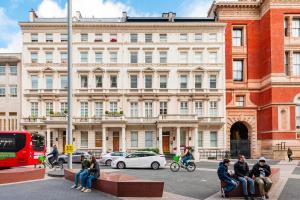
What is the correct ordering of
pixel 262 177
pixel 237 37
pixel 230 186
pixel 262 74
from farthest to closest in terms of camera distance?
1. pixel 237 37
2. pixel 262 74
3. pixel 262 177
4. pixel 230 186

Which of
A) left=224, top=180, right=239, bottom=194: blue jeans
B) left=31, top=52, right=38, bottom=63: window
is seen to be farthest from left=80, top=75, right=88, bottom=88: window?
left=224, top=180, right=239, bottom=194: blue jeans

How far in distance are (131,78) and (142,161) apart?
22.7 meters

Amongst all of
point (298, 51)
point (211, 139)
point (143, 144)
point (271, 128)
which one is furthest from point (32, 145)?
point (298, 51)

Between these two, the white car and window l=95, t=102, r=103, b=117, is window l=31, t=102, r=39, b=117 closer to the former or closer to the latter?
window l=95, t=102, r=103, b=117

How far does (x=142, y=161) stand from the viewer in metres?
33.4

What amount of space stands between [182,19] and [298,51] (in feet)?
52.6

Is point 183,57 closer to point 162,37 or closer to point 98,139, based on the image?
point 162,37

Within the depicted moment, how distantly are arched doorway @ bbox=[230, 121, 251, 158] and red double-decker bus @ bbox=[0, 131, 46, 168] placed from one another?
1094 inches

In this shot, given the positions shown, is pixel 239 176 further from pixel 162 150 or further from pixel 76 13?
pixel 76 13

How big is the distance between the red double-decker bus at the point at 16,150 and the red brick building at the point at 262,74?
28.9 m

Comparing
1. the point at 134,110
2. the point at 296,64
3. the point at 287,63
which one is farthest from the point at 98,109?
the point at 296,64

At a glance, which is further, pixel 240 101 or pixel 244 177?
pixel 240 101

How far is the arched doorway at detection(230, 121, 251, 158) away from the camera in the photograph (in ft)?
179

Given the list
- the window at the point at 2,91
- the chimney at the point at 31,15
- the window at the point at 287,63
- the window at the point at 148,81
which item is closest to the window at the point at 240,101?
the window at the point at 287,63
